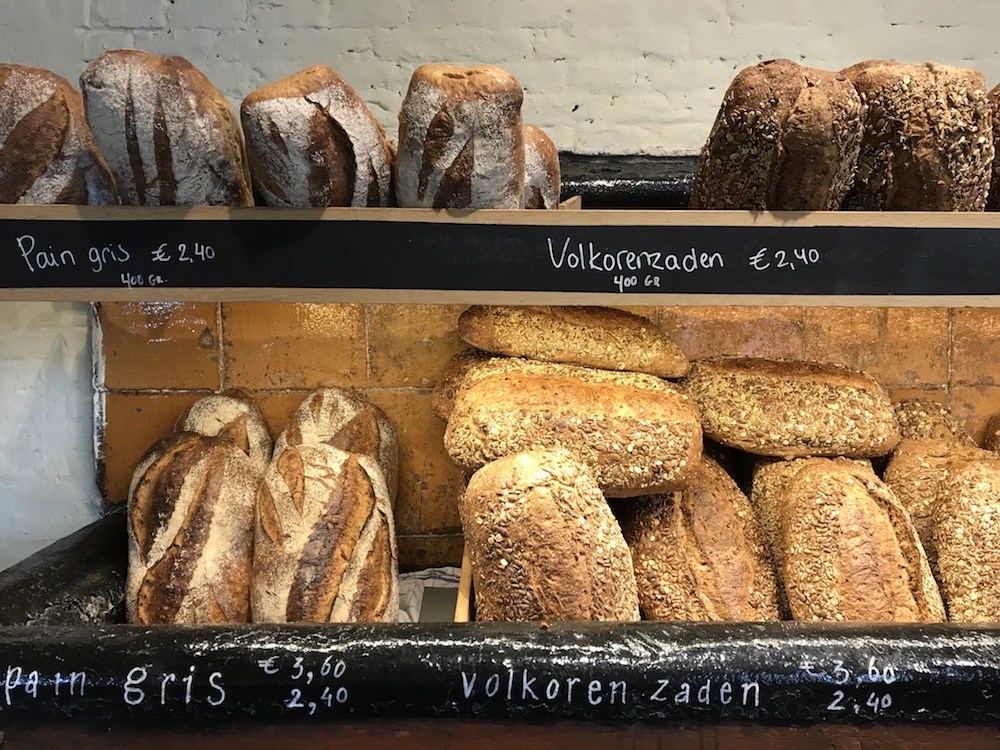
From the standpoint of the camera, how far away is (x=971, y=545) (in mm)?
1405

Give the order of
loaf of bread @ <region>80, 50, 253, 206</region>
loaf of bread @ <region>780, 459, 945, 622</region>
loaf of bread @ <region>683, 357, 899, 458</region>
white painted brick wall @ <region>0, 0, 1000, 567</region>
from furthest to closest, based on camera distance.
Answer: white painted brick wall @ <region>0, 0, 1000, 567</region>, loaf of bread @ <region>683, 357, 899, 458</region>, loaf of bread @ <region>780, 459, 945, 622</region>, loaf of bread @ <region>80, 50, 253, 206</region>

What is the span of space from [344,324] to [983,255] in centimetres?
142

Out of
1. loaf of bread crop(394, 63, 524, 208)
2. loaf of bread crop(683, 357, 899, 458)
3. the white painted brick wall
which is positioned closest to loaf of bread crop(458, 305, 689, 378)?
loaf of bread crop(683, 357, 899, 458)

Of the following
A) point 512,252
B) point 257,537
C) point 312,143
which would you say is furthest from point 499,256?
point 257,537

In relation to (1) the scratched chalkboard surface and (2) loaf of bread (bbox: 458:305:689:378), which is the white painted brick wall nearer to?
(2) loaf of bread (bbox: 458:305:689:378)

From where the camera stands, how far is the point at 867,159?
50.7 inches

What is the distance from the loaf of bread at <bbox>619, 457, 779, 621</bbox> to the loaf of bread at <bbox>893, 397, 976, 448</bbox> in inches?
22.6

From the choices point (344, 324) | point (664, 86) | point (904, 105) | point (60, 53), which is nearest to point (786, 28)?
point (664, 86)

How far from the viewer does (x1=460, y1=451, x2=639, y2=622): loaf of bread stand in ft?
3.81

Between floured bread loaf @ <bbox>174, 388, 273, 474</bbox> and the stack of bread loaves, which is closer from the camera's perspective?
the stack of bread loaves

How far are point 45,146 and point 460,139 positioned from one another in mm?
674

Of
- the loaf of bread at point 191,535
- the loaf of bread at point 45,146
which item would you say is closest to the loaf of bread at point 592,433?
the loaf of bread at point 191,535

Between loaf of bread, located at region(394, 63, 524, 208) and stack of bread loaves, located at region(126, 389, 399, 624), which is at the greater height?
loaf of bread, located at region(394, 63, 524, 208)

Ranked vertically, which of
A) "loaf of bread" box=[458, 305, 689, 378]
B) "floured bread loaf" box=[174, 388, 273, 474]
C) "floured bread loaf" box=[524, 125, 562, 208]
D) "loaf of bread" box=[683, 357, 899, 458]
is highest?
"floured bread loaf" box=[524, 125, 562, 208]
